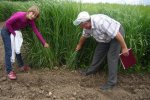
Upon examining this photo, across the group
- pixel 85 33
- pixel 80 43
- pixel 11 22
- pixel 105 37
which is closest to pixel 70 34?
pixel 80 43

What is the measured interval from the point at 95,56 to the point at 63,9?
1156 mm

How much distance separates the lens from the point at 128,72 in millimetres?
6504

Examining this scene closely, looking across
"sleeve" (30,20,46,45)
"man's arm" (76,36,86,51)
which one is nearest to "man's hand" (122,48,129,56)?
"man's arm" (76,36,86,51)

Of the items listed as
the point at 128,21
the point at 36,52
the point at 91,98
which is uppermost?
the point at 128,21

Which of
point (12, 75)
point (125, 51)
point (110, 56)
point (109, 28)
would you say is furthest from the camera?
point (12, 75)

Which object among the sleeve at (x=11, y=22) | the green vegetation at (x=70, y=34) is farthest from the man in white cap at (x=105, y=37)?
the sleeve at (x=11, y=22)

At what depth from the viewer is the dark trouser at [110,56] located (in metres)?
5.64

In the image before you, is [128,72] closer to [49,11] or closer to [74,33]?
[74,33]

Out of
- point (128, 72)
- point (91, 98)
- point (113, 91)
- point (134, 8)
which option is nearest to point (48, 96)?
point (91, 98)

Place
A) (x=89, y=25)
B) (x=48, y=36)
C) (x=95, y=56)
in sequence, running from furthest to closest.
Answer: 1. (x=48, y=36)
2. (x=95, y=56)
3. (x=89, y=25)

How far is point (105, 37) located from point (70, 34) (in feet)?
3.51

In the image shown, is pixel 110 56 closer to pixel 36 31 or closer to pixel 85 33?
pixel 85 33

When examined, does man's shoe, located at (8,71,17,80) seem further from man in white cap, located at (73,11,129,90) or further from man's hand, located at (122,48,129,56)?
man's hand, located at (122,48,129,56)

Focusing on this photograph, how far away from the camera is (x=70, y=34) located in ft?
21.2
